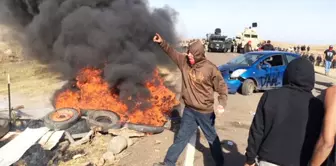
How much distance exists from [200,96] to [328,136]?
2.37 meters

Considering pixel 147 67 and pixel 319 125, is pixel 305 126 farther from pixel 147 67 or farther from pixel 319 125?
pixel 147 67

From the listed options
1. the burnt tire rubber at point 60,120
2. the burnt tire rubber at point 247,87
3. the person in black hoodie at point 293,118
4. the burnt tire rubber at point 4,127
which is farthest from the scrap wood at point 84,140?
the burnt tire rubber at point 247,87

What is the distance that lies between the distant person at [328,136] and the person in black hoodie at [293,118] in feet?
0.99

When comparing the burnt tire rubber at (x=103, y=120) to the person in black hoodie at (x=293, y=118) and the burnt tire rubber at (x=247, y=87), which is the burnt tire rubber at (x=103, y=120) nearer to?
the person in black hoodie at (x=293, y=118)

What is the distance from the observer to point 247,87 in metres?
11.8

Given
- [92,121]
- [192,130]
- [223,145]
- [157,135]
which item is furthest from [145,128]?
[192,130]

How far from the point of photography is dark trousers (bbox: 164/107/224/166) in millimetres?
4675

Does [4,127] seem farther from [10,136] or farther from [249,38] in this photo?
[249,38]

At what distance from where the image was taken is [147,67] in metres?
8.69

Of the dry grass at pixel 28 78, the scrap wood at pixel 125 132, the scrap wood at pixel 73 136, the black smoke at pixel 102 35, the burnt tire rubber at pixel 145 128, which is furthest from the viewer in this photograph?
the dry grass at pixel 28 78

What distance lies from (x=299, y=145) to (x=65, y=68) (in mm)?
7827

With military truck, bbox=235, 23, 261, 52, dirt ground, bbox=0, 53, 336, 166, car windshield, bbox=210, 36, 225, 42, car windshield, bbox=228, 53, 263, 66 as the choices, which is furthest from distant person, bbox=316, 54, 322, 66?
car windshield, bbox=228, 53, 263, 66

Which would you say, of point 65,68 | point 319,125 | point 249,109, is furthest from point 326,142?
point 65,68

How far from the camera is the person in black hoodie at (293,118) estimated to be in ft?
9.16
